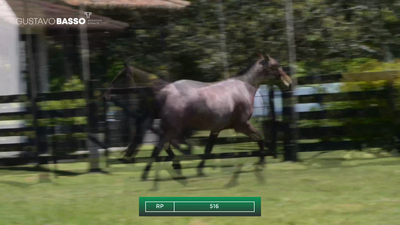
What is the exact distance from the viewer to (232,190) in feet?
18.1

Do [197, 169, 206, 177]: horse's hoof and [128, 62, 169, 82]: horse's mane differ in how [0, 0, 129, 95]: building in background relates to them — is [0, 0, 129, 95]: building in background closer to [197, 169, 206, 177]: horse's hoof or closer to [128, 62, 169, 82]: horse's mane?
[128, 62, 169, 82]: horse's mane

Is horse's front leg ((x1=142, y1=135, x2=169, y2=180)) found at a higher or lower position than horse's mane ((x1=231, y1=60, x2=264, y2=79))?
lower

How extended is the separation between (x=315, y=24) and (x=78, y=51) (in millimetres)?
2807

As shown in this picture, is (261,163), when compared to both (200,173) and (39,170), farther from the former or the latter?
(39,170)

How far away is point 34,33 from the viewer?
19.7 feet

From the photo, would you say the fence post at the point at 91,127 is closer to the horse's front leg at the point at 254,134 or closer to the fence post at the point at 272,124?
the horse's front leg at the point at 254,134

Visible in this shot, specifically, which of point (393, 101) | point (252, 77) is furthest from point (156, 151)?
point (393, 101)

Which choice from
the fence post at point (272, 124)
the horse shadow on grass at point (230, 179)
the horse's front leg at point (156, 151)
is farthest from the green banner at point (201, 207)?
the fence post at point (272, 124)

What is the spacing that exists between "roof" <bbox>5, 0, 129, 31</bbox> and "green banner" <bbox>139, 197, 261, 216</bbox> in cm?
229

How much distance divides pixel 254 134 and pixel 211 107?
61 centimetres

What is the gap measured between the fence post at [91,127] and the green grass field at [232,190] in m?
0.13

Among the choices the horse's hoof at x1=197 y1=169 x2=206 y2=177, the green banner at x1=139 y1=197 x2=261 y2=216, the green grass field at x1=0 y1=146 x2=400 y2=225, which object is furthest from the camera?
the horse's hoof at x1=197 y1=169 x2=206 y2=177

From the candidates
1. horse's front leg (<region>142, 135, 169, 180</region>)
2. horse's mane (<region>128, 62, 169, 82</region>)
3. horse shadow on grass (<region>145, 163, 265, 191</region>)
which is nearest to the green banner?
horse shadow on grass (<region>145, 163, 265, 191</region>)

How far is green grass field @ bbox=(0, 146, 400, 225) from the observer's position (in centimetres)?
462
